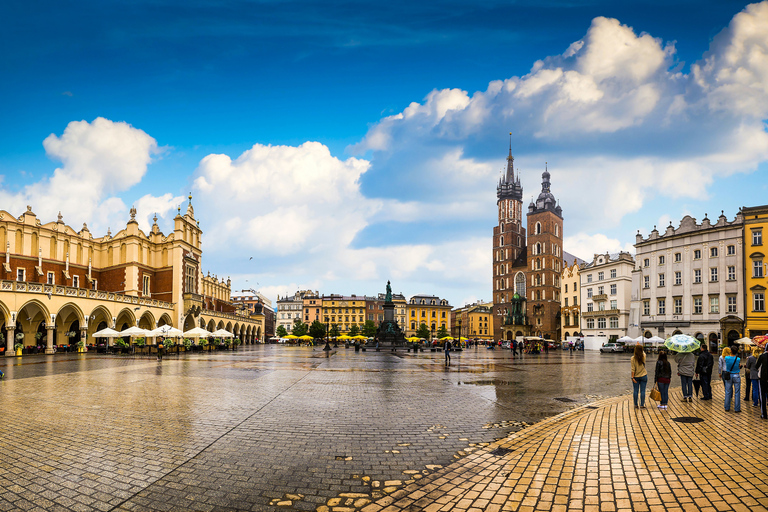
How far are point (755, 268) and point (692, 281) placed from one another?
6.49 m

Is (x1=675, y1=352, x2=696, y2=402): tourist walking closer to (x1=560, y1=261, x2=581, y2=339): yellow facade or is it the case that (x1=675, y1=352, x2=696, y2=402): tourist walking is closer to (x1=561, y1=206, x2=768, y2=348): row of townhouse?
(x1=561, y1=206, x2=768, y2=348): row of townhouse

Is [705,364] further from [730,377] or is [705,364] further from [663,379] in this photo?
[663,379]

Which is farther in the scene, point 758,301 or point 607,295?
point 607,295

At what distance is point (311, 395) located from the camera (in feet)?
46.0

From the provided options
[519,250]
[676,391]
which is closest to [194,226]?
[676,391]

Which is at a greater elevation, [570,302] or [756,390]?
[756,390]

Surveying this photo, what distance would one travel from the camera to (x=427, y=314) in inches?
5566

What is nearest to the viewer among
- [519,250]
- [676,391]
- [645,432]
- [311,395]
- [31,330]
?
[645,432]

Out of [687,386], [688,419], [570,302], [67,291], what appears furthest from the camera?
[570,302]

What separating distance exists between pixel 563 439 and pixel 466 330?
149075 mm

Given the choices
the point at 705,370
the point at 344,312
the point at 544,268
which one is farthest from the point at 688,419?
the point at 344,312

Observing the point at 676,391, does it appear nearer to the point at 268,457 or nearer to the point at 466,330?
the point at 268,457

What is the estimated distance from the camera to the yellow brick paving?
202 inches

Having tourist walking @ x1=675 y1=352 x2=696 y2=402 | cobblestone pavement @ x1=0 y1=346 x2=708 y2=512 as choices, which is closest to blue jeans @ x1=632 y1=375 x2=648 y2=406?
cobblestone pavement @ x1=0 y1=346 x2=708 y2=512
